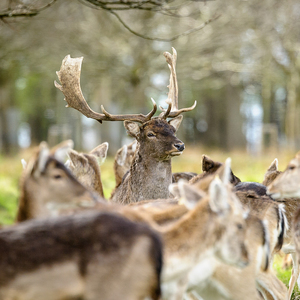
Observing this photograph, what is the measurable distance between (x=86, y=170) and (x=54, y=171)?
101 inches

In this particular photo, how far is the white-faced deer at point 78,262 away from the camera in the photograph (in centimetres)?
317

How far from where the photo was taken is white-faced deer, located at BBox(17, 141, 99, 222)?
399 cm

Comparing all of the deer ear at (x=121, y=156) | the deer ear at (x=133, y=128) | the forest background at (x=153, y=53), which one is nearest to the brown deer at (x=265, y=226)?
the deer ear at (x=133, y=128)

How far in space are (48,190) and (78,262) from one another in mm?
964

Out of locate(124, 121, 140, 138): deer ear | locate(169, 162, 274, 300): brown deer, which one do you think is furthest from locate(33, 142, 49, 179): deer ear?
locate(124, 121, 140, 138): deer ear

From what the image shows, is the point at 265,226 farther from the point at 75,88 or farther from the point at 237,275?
the point at 75,88

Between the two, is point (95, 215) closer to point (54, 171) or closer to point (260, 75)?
point (54, 171)

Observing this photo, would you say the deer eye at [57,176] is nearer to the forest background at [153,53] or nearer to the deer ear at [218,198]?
the deer ear at [218,198]

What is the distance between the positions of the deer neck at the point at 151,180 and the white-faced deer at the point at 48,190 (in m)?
2.61

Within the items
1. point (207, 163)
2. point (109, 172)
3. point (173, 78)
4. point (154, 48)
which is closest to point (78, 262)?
point (207, 163)

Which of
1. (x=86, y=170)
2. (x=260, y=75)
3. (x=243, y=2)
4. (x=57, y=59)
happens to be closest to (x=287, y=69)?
(x=260, y=75)

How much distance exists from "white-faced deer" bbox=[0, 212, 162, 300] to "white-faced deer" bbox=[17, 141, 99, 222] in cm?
66

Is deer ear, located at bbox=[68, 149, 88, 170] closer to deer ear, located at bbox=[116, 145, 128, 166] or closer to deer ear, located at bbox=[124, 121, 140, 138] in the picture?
deer ear, located at bbox=[124, 121, 140, 138]

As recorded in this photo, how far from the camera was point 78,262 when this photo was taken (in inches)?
126
